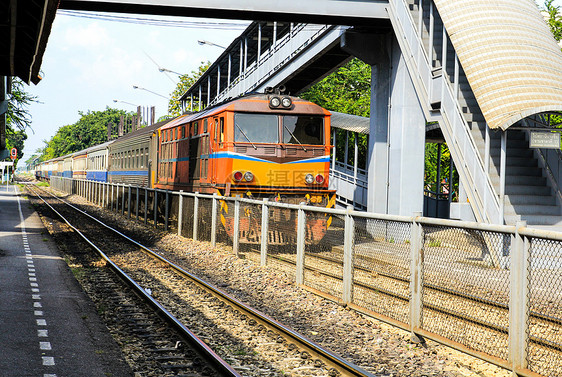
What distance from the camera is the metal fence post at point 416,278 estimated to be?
743 centimetres

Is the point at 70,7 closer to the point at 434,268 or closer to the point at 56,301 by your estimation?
the point at 56,301

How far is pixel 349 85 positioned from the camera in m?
46.0

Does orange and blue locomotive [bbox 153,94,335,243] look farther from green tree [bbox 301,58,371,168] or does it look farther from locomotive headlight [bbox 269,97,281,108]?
green tree [bbox 301,58,371,168]

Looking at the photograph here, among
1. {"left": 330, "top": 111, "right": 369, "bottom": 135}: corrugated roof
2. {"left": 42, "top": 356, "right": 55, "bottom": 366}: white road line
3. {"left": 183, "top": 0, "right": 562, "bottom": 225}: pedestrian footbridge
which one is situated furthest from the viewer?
{"left": 330, "top": 111, "right": 369, "bottom": 135}: corrugated roof

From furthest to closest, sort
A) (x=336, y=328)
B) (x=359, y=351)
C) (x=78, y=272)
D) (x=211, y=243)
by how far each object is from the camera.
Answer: (x=211, y=243) < (x=78, y=272) < (x=336, y=328) < (x=359, y=351)

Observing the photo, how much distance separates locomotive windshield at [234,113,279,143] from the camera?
51.5 ft

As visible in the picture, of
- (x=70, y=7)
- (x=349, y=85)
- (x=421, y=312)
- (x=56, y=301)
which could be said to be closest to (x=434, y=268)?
(x=421, y=312)

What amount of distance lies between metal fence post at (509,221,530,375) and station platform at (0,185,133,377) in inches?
140

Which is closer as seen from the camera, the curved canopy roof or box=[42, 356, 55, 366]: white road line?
box=[42, 356, 55, 366]: white road line

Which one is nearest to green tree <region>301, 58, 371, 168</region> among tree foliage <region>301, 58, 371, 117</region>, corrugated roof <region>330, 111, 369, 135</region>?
tree foliage <region>301, 58, 371, 117</region>

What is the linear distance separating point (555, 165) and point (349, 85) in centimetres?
3183

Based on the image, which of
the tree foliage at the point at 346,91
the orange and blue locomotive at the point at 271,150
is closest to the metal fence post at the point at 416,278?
the orange and blue locomotive at the point at 271,150

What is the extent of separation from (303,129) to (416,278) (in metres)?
9.00

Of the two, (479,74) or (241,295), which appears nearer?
(241,295)
